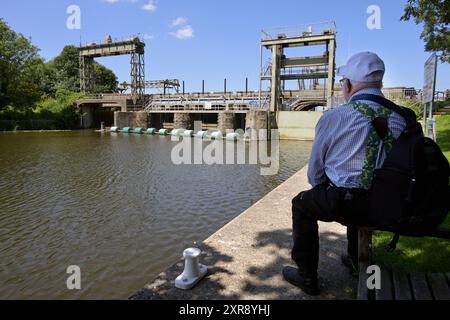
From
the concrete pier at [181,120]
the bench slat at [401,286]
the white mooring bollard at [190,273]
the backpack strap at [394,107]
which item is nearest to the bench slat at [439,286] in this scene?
the bench slat at [401,286]

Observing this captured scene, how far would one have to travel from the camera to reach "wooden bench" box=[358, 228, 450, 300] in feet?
9.02

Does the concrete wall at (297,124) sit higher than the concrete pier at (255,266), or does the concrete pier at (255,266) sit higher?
the concrete wall at (297,124)

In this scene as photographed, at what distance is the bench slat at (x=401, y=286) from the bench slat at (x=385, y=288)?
1.6 inches

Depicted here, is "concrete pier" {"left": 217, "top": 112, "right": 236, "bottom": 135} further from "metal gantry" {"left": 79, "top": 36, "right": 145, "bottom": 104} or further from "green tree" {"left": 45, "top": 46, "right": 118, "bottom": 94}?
"green tree" {"left": 45, "top": 46, "right": 118, "bottom": 94}

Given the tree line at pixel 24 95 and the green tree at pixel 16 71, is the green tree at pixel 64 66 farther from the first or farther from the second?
the green tree at pixel 16 71

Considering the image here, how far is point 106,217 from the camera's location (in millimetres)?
8688

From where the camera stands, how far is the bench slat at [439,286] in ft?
8.95

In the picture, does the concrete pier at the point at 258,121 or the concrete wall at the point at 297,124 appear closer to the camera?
the concrete wall at the point at 297,124

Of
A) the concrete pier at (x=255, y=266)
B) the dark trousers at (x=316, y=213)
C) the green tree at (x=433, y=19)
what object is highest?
the green tree at (x=433, y=19)

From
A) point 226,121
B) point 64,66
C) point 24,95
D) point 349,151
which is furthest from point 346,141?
point 64,66

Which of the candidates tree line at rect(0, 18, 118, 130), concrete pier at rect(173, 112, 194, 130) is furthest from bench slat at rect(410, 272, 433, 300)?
tree line at rect(0, 18, 118, 130)

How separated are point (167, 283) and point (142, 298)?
0.38 m
